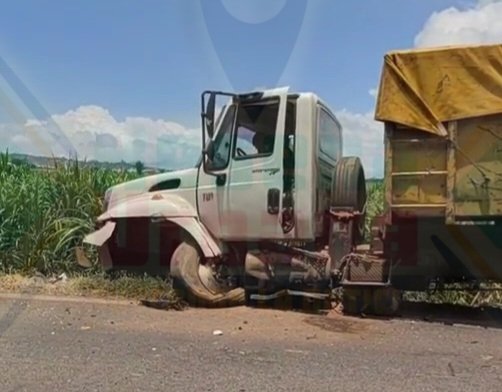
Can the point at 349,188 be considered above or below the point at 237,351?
above

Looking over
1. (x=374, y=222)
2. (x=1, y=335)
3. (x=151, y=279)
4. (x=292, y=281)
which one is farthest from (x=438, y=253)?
(x=1, y=335)

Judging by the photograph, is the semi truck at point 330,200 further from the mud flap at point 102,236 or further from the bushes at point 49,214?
the bushes at point 49,214

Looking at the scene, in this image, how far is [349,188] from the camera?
809cm

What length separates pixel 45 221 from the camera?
11133mm

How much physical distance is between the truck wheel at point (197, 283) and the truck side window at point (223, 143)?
1145 mm

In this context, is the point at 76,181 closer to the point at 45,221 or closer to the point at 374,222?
the point at 45,221

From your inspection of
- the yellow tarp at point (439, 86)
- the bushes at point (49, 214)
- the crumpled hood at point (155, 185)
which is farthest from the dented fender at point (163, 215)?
the yellow tarp at point (439, 86)

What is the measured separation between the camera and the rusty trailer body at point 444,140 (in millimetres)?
6852

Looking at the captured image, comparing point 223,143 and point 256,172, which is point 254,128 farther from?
point 256,172

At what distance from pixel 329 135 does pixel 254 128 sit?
1.22 meters

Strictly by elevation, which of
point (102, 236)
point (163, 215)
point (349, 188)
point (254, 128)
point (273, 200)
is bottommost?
point (102, 236)

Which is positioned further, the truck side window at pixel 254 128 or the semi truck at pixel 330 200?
the truck side window at pixel 254 128

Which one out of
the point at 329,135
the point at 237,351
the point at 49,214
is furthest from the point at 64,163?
the point at 237,351

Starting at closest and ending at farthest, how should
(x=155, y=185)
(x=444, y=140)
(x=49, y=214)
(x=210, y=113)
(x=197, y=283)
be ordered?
(x=444, y=140), (x=210, y=113), (x=197, y=283), (x=155, y=185), (x=49, y=214)
